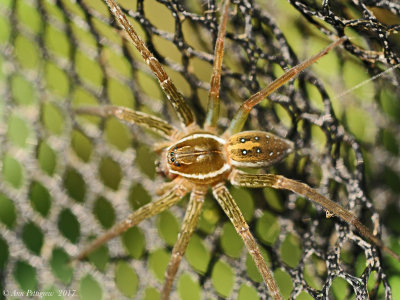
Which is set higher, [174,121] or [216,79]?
[216,79]

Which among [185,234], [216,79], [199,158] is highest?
[216,79]

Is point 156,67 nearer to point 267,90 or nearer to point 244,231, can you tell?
point 267,90

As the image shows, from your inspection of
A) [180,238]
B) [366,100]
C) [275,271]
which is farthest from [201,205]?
[366,100]

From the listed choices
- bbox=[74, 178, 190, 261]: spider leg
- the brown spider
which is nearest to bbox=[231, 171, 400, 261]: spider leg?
the brown spider

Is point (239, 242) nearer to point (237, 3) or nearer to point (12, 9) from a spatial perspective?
point (237, 3)

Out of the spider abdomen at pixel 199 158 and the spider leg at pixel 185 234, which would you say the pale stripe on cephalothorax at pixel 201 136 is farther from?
the spider leg at pixel 185 234

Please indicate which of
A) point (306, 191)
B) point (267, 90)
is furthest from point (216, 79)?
point (306, 191)
